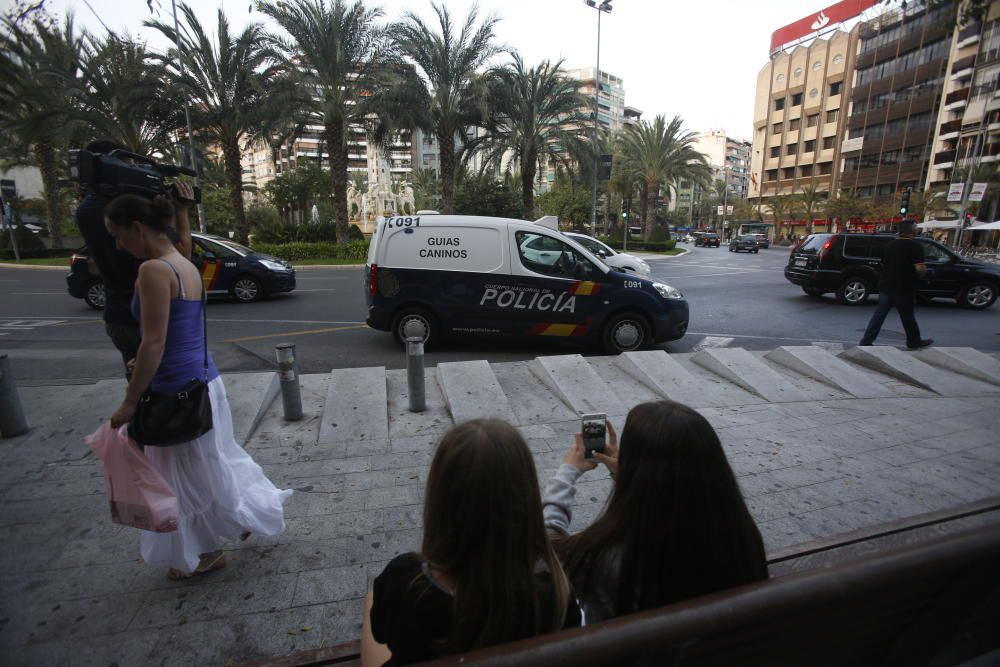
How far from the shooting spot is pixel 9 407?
4.02 meters

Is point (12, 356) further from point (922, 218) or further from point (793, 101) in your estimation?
point (793, 101)

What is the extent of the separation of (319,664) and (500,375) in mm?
4160

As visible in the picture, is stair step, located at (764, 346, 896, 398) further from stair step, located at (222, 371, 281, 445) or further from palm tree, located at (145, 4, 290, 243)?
palm tree, located at (145, 4, 290, 243)

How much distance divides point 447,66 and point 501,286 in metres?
17.6

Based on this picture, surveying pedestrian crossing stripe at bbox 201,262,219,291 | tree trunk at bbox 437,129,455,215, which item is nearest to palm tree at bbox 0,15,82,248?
tree trunk at bbox 437,129,455,215

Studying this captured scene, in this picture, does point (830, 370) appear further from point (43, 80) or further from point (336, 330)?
point (43, 80)

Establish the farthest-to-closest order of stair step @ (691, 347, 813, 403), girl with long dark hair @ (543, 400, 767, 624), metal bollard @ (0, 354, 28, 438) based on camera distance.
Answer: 1. stair step @ (691, 347, 813, 403)
2. metal bollard @ (0, 354, 28, 438)
3. girl with long dark hair @ (543, 400, 767, 624)

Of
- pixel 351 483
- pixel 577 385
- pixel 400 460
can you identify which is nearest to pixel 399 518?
pixel 351 483

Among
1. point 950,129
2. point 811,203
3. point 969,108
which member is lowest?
point 811,203

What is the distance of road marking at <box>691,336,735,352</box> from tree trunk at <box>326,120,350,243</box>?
18.4 meters

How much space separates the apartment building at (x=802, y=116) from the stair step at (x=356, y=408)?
68.3 m

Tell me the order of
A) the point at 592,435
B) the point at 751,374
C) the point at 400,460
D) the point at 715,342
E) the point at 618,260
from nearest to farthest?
the point at 592,435 → the point at 400,460 → the point at 751,374 → the point at 715,342 → the point at 618,260

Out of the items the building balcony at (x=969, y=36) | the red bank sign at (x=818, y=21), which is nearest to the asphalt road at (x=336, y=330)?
the building balcony at (x=969, y=36)

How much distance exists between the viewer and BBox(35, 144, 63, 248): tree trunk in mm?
25125
